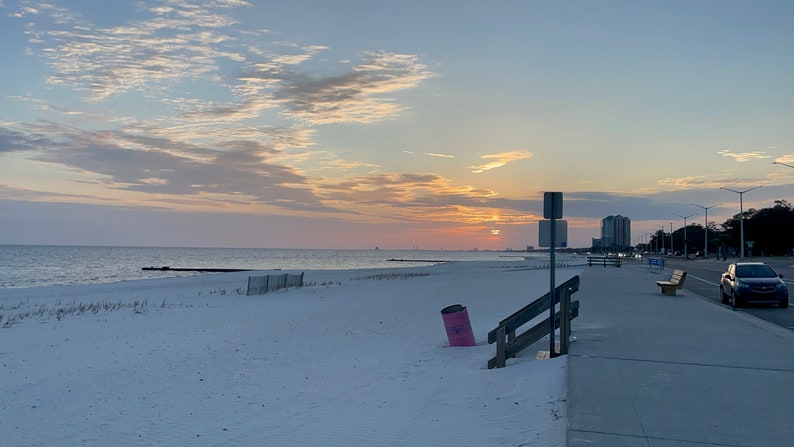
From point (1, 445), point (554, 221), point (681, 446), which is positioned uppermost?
point (554, 221)

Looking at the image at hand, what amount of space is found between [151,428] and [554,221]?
23.0 ft

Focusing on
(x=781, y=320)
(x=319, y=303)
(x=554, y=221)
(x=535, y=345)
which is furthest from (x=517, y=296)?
(x=554, y=221)

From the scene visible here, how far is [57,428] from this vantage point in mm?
8055

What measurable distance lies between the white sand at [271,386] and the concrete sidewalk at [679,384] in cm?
44

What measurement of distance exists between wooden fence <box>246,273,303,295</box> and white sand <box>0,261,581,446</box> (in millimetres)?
14201

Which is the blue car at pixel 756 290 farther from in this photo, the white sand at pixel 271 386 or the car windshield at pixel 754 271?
the white sand at pixel 271 386

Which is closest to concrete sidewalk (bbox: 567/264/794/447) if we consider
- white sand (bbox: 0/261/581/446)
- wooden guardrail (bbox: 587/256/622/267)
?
white sand (bbox: 0/261/581/446)

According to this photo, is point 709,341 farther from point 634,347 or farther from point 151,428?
point 151,428

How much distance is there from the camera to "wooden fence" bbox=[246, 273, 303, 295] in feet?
109

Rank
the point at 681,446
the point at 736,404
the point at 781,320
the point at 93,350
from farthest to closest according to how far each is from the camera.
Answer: the point at 781,320 → the point at 93,350 → the point at 736,404 → the point at 681,446

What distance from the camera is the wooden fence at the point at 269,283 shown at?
109 ft

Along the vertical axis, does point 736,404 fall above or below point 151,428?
above

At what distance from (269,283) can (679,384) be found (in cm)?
2850

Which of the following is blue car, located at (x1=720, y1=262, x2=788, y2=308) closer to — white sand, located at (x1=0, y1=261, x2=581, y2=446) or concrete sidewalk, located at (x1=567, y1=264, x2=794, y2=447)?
concrete sidewalk, located at (x1=567, y1=264, x2=794, y2=447)
